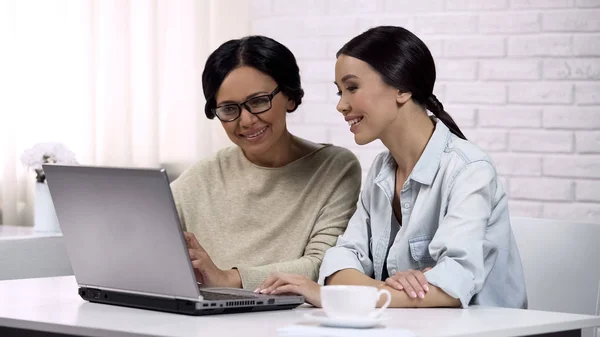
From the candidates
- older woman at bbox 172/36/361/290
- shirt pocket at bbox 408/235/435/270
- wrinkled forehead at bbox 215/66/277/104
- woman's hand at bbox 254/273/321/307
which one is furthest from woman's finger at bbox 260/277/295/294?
wrinkled forehead at bbox 215/66/277/104

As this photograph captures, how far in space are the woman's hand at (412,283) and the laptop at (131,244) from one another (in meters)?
0.18

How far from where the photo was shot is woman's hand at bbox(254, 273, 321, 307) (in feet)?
5.35

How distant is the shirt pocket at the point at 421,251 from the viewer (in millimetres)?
1838

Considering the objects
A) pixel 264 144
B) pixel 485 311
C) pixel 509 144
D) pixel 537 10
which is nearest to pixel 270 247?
pixel 264 144

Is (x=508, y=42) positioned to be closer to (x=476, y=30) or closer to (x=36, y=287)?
(x=476, y=30)

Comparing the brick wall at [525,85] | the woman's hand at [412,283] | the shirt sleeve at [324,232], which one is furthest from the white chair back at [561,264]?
the brick wall at [525,85]

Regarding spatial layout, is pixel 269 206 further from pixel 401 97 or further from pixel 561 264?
pixel 561 264

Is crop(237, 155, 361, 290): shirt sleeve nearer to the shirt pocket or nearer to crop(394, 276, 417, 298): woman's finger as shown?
the shirt pocket

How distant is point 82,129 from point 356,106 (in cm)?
162

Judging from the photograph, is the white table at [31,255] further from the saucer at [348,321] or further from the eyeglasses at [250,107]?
the saucer at [348,321]

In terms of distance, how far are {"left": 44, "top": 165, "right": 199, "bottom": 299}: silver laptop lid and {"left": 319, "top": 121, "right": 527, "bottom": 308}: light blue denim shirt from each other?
0.49m

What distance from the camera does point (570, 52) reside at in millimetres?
2777

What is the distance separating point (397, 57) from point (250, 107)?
43cm

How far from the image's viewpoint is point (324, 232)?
2.15 meters
